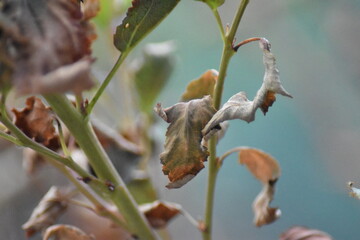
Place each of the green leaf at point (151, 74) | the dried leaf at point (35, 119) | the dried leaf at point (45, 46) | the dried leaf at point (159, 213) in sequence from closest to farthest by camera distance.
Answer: the dried leaf at point (45, 46)
the dried leaf at point (35, 119)
the dried leaf at point (159, 213)
the green leaf at point (151, 74)

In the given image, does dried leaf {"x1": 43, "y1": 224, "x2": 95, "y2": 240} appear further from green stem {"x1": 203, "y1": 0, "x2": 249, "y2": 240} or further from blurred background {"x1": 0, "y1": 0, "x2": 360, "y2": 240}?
blurred background {"x1": 0, "y1": 0, "x2": 360, "y2": 240}

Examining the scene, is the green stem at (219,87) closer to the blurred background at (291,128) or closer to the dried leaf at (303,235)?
the dried leaf at (303,235)

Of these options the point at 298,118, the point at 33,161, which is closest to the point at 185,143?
the point at 33,161

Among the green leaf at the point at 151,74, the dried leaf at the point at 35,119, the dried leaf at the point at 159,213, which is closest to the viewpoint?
the dried leaf at the point at 35,119

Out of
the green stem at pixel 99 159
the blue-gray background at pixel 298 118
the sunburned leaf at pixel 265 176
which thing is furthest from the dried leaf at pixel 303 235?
the blue-gray background at pixel 298 118

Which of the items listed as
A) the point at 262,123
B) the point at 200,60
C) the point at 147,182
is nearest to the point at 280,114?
the point at 262,123

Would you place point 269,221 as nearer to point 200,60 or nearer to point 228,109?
point 228,109

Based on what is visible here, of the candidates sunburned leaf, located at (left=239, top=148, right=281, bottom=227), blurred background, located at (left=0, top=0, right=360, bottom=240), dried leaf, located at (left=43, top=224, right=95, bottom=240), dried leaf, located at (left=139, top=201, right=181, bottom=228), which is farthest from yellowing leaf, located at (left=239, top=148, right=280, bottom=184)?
blurred background, located at (left=0, top=0, right=360, bottom=240)
